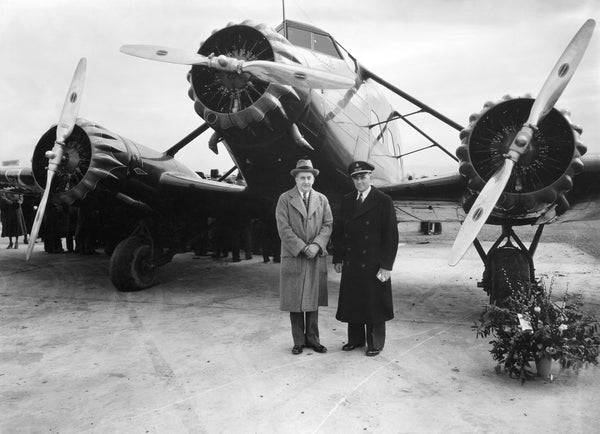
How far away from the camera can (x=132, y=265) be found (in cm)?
780

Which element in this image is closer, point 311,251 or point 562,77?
point 311,251

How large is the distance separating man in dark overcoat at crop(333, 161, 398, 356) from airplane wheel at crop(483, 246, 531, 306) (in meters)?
1.80

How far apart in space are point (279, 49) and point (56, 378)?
3.86 metres

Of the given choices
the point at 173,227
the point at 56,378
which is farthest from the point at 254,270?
the point at 56,378

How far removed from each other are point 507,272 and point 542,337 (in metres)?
2.06

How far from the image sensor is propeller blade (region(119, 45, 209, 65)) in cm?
531

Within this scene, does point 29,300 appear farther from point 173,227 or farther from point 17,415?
point 17,415

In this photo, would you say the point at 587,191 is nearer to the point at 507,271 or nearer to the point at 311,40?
the point at 507,271

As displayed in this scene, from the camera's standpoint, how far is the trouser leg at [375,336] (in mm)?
4590

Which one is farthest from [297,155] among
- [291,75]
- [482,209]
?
[482,209]

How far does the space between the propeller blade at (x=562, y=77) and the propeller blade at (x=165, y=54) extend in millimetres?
3405

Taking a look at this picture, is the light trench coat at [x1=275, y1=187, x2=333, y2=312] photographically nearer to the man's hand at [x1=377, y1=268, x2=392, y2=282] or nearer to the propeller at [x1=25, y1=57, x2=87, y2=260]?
the man's hand at [x1=377, y1=268, x2=392, y2=282]

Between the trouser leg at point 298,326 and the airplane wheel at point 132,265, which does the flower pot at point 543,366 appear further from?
the airplane wheel at point 132,265

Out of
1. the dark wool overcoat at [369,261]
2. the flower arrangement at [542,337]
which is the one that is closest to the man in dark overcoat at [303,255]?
the dark wool overcoat at [369,261]
